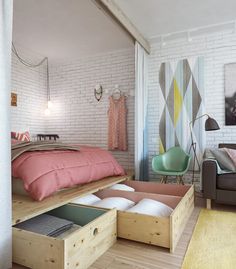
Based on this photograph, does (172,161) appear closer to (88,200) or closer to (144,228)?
(88,200)

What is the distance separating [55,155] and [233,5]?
298 centimetres

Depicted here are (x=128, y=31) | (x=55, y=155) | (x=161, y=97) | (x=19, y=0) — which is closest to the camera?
(x=55, y=155)

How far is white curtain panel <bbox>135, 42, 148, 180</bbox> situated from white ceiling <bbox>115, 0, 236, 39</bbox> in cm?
39

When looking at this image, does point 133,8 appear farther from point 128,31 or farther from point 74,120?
point 74,120

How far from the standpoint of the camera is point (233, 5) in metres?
3.04

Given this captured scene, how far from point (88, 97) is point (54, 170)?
9.38ft

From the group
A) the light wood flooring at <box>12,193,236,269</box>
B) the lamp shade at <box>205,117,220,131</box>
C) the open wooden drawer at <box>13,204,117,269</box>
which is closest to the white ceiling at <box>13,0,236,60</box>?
the lamp shade at <box>205,117,220,131</box>

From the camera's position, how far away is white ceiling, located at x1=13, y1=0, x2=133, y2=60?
3098 mm

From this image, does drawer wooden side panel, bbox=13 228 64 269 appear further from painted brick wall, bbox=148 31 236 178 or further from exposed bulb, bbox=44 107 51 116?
exposed bulb, bbox=44 107 51 116

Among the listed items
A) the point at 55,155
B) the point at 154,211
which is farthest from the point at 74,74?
the point at 154,211

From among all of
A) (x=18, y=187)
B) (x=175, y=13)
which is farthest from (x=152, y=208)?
(x=175, y=13)

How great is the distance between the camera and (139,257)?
5.37 feet

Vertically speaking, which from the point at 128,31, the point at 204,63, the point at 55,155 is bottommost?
the point at 55,155

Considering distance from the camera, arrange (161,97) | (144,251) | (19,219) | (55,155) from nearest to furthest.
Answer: (19,219)
(144,251)
(55,155)
(161,97)
